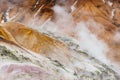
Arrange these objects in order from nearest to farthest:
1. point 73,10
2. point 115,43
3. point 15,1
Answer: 1. point 115,43
2. point 73,10
3. point 15,1

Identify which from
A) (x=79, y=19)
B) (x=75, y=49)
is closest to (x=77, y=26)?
(x=79, y=19)

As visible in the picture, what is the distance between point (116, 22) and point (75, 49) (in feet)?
216

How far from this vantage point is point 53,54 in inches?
830

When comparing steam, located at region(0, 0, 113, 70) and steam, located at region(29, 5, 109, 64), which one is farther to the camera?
steam, located at region(0, 0, 113, 70)

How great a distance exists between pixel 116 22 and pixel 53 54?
6786cm

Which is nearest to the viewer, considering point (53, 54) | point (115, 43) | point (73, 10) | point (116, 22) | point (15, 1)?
point (53, 54)

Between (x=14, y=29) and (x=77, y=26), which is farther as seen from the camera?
(x=77, y=26)

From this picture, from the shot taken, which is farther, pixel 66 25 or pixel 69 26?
pixel 66 25

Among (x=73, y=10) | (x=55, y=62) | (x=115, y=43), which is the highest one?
(x=73, y=10)

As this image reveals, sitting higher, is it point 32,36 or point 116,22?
point 116,22

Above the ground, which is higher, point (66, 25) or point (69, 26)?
point (66, 25)

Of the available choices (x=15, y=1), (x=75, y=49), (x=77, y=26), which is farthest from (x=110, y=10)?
(x=75, y=49)

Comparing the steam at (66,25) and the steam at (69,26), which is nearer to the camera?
the steam at (69,26)

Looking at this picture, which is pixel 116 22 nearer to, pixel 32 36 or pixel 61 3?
pixel 61 3
